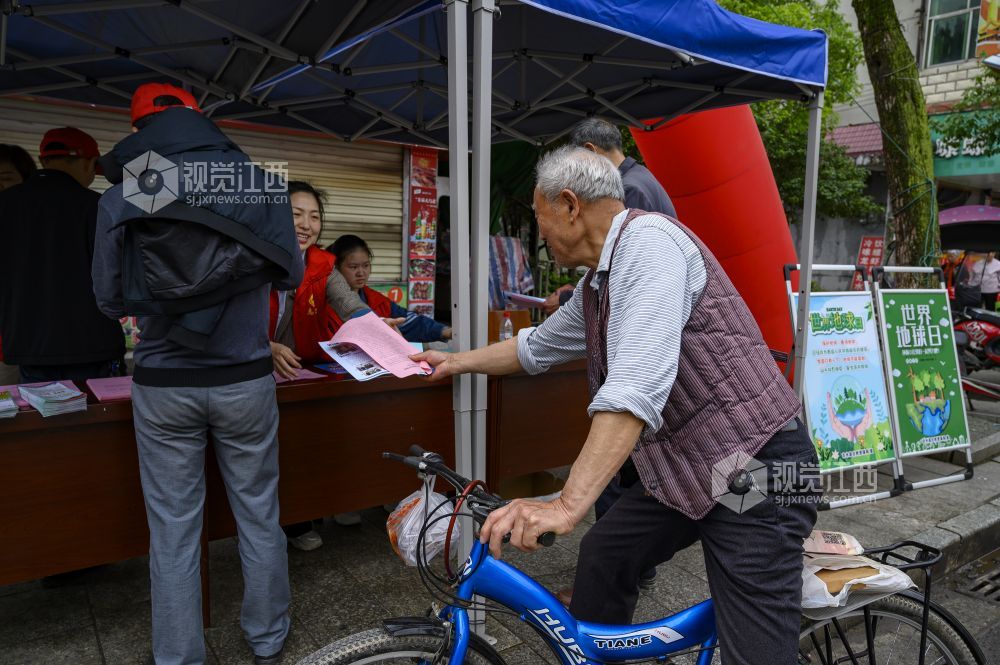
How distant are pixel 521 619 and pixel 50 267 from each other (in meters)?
2.47

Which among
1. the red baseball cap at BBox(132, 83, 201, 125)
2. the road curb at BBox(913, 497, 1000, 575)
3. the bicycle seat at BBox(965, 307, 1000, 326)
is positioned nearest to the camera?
the red baseball cap at BBox(132, 83, 201, 125)

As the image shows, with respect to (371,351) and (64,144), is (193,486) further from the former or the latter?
(64,144)

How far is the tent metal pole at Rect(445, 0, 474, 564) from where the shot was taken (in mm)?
2369

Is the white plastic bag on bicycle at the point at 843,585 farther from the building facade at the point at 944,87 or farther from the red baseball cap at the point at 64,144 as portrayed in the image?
the building facade at the point at 944,87

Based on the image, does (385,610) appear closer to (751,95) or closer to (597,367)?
(597,367)

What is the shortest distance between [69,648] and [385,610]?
1.20m

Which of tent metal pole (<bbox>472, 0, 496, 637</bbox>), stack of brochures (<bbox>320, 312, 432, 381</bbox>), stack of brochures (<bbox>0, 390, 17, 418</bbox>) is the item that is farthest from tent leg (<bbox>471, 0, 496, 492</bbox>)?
stack of brochures (<bbox>0, 390, 17, 418</bbox>)

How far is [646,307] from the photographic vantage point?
59.6 inches

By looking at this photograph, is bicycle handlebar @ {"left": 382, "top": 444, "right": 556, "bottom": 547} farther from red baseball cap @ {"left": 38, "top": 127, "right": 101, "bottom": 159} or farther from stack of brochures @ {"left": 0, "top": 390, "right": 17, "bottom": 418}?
red baseball cap @ {"left": 38, "top": 127, "right": 101, "bottom": 159}

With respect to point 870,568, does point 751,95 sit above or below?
above

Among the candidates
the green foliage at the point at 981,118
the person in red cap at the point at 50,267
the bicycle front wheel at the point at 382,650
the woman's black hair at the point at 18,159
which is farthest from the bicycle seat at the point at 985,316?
the woman's black hair at the point at 18,159

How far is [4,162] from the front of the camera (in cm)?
346

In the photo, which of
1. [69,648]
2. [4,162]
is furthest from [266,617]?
[4,162]

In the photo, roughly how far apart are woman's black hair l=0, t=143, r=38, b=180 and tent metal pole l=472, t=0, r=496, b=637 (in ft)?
7.93
